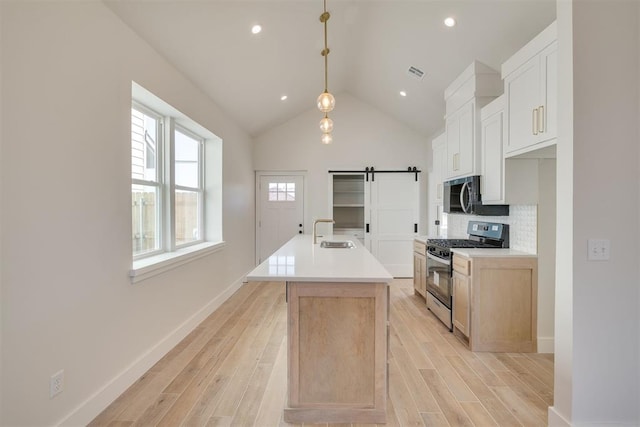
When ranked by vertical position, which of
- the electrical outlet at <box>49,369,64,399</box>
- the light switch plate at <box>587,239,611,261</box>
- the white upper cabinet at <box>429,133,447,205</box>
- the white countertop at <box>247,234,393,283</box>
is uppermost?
the white upper cabinet at <box>429,133,447,205</box>

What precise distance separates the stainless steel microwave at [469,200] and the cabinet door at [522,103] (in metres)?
0.64

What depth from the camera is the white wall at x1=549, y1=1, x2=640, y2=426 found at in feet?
5.73

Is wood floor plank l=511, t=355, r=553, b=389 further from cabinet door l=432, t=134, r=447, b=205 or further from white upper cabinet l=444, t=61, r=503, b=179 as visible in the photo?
cabinet door l=432, t=134, r=447, b=205

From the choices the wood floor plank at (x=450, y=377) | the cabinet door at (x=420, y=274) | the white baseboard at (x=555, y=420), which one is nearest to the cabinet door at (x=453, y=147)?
the cabinet door at (x=420, y=274)

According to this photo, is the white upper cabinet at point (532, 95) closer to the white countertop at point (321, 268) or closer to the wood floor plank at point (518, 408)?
the white countertop at point (321, 268)

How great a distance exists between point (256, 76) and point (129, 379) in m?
3.28

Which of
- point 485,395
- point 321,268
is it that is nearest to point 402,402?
point 485,395

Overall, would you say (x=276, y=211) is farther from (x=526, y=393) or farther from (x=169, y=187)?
(x=526, y=393)

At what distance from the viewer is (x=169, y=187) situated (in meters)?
3.33

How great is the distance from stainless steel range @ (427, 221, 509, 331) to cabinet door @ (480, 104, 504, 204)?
47 centimetres

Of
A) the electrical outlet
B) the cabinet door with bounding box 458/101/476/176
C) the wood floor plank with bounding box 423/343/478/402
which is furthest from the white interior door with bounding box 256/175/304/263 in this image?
the electrical outlet

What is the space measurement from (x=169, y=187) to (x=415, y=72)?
3.17 m

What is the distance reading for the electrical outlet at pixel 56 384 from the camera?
171 cm

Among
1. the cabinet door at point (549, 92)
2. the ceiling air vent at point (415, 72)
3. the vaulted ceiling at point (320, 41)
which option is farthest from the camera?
the ceiling air vent at point (415, 72)
